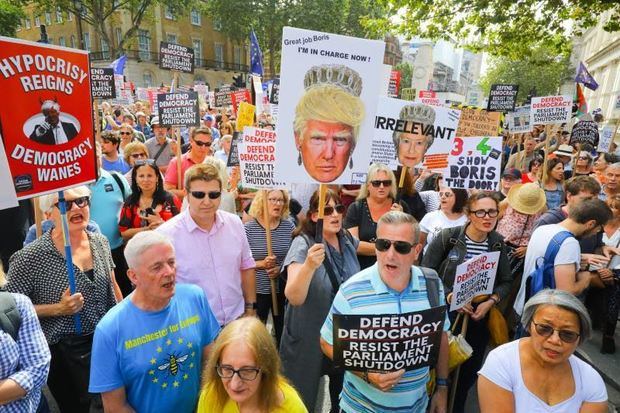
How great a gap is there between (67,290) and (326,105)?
2.03m

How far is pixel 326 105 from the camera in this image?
257 cm

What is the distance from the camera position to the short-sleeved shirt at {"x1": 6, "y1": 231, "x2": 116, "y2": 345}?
2.58 m

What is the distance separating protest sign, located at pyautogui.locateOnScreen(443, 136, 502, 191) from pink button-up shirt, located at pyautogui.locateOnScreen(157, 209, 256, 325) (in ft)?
7.52

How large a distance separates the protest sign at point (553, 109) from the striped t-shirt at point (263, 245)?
20.2 ft

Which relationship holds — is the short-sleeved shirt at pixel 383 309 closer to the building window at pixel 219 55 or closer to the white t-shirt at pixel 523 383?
the white t-shirt at pixel 523 383

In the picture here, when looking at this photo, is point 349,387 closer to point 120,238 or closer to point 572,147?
point 120,238

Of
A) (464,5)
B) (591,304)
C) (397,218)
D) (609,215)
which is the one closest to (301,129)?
(397,218)

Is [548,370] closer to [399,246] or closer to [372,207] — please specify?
[399,246]

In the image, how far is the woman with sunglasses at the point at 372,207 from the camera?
395 cm

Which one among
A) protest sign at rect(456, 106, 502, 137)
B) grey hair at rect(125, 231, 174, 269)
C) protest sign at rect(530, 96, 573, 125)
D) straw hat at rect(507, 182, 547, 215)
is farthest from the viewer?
protest sign at rect(530, 96, 573, 125)

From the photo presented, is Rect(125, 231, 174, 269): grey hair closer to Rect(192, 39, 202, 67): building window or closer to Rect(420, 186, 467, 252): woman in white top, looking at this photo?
Rect(420, 186, 467, 252): woman in white top

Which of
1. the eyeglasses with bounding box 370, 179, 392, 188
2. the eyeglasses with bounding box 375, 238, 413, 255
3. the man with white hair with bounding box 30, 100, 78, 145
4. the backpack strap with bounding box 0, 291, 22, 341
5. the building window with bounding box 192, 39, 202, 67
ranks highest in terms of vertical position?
the building window with bounding box 192, 39, 202, 67

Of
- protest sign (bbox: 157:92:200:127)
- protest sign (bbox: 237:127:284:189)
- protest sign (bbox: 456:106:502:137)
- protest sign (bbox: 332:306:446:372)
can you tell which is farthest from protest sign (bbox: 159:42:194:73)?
protest sign (bbox: 332:306:446:372)

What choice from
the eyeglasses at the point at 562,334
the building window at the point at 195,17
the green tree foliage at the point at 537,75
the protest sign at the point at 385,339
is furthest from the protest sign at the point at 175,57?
the building window at the point at 195,17
